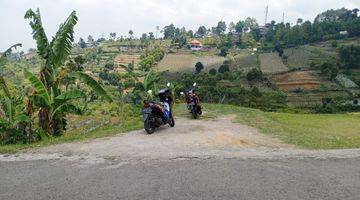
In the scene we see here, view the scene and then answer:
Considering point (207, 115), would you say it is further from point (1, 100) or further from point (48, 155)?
point (48, 155)

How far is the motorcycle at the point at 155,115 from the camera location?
12741 mm

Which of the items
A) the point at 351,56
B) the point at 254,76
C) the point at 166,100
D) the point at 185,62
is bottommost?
the point at 254,76

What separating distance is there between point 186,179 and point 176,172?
1.55ft

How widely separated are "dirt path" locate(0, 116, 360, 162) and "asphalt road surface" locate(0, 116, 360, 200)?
0.02 meters

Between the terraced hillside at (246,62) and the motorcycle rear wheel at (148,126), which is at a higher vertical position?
the terraced hillside at (246,62)

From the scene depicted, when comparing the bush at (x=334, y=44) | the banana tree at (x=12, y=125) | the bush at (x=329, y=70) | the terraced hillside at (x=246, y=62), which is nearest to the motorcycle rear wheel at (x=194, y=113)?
the banana tree at (x=12, y=125)

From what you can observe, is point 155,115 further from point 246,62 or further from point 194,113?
point 246,62

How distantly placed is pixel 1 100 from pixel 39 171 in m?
7.23

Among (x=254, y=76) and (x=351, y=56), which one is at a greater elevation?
(x=351, y=56)

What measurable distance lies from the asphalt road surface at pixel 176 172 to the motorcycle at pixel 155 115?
2.02 metres

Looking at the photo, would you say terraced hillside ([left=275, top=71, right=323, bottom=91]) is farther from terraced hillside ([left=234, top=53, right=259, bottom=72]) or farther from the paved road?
the paved road

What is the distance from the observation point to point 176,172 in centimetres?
758

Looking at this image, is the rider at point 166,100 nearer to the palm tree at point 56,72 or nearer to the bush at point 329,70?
the palm tree at point 56,72

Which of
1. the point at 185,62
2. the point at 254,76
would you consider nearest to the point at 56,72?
the point at 254,76
